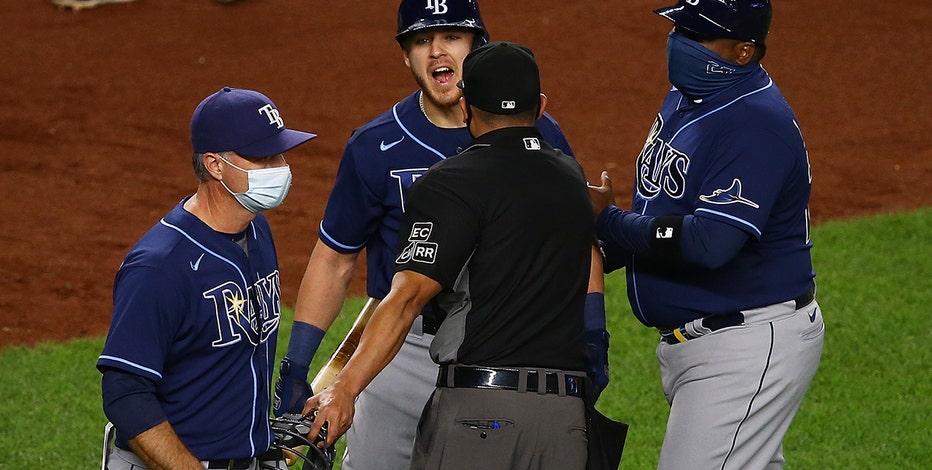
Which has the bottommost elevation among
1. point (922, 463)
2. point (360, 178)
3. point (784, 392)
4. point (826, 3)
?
point (826, 3)

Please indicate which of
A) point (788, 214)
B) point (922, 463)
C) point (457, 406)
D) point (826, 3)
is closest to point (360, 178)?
point (457, 406)

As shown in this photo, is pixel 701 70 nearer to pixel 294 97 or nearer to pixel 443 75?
pixel 443 75

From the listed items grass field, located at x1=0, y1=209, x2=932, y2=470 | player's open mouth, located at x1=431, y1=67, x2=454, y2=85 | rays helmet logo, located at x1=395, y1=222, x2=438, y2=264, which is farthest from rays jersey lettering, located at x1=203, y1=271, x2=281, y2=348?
grass field, located at x1=0, y1=209, x2=932, y2=470

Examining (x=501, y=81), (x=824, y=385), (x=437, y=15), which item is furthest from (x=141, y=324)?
(x=824, y=385)

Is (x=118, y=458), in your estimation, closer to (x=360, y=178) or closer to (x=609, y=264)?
(x=360, y=178)

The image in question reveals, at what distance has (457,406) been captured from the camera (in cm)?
362

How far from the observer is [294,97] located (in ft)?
44.7

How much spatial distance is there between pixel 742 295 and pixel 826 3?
44.7 ft

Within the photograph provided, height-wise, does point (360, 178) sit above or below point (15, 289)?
above

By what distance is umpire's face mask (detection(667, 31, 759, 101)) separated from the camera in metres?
4.24

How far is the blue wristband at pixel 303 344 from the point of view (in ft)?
14.0

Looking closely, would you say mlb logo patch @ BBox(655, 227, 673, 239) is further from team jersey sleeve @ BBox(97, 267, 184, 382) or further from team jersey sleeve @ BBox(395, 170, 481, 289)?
team jersey sleeve @ BBox(97, 267, 184, 382)

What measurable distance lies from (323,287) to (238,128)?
3.14 feet

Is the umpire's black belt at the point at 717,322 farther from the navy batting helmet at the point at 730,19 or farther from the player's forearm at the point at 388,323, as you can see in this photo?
the player's forearm at the point at 388,323
